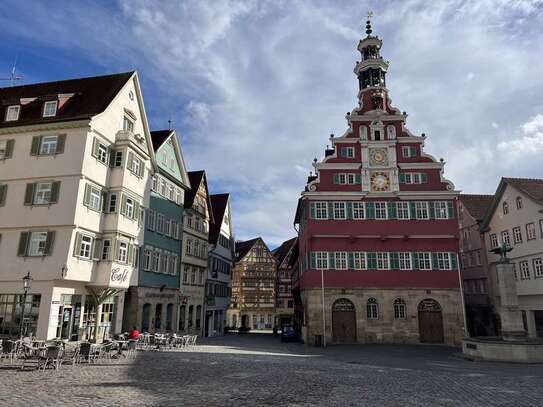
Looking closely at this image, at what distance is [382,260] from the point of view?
1350 inches

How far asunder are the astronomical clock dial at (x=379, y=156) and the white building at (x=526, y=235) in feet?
40.8

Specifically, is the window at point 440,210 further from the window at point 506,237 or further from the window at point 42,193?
the window at point 42,193

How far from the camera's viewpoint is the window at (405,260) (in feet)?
112

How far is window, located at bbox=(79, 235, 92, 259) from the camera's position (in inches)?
926

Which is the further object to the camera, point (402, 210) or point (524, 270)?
point (524, 270)

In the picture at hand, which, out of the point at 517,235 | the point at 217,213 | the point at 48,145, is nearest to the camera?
the point at 48,145

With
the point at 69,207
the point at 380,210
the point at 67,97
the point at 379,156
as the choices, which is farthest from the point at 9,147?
the point at 379,156

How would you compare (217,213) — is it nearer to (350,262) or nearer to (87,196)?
(350,262)

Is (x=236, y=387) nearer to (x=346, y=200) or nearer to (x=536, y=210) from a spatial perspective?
(x=346, y=200)

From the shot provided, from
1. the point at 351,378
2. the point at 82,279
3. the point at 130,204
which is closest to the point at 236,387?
the point at 351,378

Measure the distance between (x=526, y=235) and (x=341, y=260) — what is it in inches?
660

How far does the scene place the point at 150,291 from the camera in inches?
1225

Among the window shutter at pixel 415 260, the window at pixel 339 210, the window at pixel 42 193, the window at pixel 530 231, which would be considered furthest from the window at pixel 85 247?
the window at pixel 530 231

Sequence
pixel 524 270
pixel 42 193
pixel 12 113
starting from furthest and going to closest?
pixel 524 270 < pixel 12 113 < pixel 42 193
